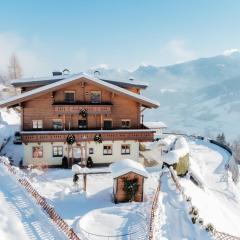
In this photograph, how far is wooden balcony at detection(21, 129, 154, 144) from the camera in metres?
28.8

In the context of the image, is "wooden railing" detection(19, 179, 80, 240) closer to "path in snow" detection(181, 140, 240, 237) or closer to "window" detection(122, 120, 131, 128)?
"path in snow" detection(181, 140, 240, 237)

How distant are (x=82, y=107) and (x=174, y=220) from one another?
48.3 ft

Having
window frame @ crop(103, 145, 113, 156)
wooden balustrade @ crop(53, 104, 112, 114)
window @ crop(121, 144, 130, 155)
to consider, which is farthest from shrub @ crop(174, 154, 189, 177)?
wooden balustrade @ crop(53, 104, 112, 114)

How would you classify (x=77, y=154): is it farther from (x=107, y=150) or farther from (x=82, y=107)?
(x=82, y=107)

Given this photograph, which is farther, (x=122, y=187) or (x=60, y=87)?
(x=60, y=87)

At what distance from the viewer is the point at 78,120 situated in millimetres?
30906

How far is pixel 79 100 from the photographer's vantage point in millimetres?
30953

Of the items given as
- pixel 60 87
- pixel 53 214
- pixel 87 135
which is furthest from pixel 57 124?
pixel 53 214

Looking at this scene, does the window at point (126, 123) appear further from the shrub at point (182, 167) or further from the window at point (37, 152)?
the window at point (37, 152)

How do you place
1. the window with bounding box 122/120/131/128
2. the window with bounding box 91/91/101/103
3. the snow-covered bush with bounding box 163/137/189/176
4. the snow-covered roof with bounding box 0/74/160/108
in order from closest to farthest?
the snow-covered bush with bounding box 163/137/189/176
the snow-covered roof with bounding box 0/74/160/108
the window with bounding box 91/91/101/103
the window with bounding box 122/120/131/128

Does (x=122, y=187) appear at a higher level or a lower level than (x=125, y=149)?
lower

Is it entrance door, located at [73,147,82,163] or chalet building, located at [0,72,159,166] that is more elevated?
chalet building, located at [0,72,159,166]

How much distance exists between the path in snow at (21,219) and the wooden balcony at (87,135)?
8304mm

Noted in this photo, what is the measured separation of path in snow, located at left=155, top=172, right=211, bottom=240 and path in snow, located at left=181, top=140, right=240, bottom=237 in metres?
1.65
